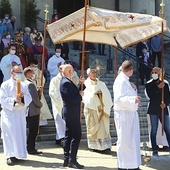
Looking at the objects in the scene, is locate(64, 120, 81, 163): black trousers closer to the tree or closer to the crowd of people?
the crowd of people

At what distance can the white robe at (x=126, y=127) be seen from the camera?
7867 mm

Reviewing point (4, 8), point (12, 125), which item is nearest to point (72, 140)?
point (12, 125)

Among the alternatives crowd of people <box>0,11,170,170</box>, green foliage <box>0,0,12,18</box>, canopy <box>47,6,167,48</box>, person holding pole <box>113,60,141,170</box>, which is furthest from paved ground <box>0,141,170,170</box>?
green foliage <box>0,0,12,18</box>

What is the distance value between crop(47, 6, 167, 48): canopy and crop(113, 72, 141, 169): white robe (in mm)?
1513

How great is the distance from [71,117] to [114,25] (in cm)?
209

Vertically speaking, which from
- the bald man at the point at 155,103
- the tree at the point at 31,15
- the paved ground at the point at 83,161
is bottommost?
the paved ground at the point at 83,161

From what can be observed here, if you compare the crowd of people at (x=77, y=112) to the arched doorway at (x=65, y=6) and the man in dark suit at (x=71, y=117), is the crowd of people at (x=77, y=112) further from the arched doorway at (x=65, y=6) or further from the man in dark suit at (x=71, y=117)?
the arched doorway at (x=65, y=6)

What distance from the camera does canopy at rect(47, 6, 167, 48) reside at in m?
9.00

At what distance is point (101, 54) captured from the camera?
61.8ft

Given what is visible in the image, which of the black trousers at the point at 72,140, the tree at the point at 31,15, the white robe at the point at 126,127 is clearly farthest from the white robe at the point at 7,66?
the tree at the point at 31,15

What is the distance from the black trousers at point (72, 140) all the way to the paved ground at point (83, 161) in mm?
302

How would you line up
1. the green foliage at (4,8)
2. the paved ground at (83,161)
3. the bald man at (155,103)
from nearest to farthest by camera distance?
Result: the paved ground at (83,161), the bald man at (155,103), the green foliage at (4,8)

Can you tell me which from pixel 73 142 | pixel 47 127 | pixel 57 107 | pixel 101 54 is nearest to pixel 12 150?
pixel 73 142

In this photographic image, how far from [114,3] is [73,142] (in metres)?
16.6
